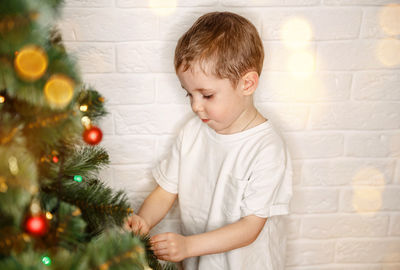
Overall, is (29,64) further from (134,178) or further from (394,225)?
(394,225)

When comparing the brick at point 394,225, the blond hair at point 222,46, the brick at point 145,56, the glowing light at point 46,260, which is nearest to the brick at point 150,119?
the brick at point 145,56

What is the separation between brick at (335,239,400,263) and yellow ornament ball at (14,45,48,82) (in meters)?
1.17

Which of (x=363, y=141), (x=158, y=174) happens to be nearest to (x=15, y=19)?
(x=158, y=174)

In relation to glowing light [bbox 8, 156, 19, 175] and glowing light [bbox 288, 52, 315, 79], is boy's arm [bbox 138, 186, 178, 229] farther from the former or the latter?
glowing light [bbox 8, 156, 19, 175]

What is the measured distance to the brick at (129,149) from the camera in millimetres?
1088

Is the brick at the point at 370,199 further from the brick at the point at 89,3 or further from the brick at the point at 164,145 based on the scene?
the brick at the point at 89,3

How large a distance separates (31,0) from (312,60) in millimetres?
829

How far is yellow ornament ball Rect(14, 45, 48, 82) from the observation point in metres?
0.43

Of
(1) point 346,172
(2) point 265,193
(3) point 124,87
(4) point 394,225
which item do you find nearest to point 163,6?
(3) point 124,87

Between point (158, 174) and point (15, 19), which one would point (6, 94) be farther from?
point (158, 174)

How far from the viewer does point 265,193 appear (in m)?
0.91

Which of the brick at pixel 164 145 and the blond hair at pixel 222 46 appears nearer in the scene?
the blond hair at pixel 222 46

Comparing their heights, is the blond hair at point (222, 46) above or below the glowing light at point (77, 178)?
above

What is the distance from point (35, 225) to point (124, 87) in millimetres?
622
